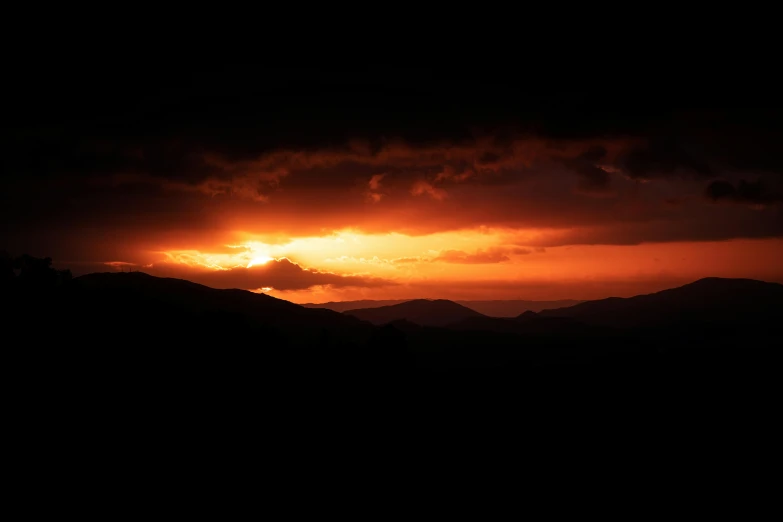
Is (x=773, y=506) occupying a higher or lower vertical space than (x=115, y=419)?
lower

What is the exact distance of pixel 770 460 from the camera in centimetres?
12269

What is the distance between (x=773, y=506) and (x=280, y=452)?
85.8 metres

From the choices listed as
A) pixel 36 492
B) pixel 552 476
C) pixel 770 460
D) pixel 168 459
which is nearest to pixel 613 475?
pixel 552 476

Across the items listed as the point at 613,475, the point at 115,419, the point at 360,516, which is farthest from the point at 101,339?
the point at 613,475

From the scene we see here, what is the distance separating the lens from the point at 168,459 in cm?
8706

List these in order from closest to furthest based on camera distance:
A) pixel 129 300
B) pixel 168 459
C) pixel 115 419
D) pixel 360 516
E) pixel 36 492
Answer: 1. pixel 36 492
2. pixel 360 516
3. pixel 168 459
4. pixel 115 419
5. pixel 129 300

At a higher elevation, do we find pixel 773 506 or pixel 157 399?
pixel 157 399

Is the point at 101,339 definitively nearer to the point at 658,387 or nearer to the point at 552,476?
the point at 552,476

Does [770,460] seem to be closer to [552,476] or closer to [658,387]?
[552,476]

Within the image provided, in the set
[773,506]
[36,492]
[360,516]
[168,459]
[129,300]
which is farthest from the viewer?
[129,300]

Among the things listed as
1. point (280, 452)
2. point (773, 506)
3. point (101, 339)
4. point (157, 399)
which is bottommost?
point (773, 506)

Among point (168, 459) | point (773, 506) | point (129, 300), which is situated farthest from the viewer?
point (129, 300)

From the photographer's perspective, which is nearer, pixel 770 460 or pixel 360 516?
pixel 360 516

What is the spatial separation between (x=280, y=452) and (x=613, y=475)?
203ft
